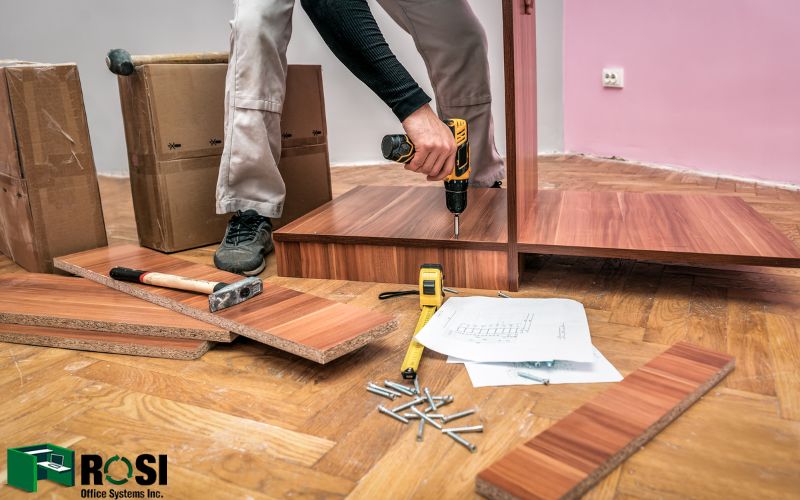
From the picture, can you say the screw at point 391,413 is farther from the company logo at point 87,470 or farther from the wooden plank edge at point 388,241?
the wooden plank edge at point 388,241

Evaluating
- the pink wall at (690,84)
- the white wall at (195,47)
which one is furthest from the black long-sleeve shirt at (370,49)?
the white wall at (195,47)

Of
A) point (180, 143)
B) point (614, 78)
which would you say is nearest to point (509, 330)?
point (180, 143)

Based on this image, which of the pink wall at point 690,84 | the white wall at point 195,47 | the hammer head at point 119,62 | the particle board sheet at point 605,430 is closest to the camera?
the particle board sheet at point 605,430

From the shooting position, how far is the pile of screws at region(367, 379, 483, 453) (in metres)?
0.91

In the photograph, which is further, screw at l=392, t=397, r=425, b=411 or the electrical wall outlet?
the electrical wall outlet

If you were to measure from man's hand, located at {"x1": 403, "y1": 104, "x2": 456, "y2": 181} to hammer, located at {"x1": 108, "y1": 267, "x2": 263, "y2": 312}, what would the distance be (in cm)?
41

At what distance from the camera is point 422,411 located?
3.22ft

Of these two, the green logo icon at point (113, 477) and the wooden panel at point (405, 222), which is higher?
the wooden panel at point (405, 222)

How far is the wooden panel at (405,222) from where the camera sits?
1494 millimetres

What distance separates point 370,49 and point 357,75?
0.34ft

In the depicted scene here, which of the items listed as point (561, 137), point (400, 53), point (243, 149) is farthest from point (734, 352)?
point (400, 53)

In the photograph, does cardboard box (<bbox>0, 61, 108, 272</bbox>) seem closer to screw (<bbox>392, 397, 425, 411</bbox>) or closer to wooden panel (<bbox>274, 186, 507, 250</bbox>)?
wooden panel (<bbox>274, 186, 507, 250</bbox>)

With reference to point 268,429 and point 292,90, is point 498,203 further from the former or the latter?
point 268,429

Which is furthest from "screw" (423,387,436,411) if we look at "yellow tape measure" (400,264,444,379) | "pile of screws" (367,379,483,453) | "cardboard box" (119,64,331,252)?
"cardboard box" (119,64,331,252)
